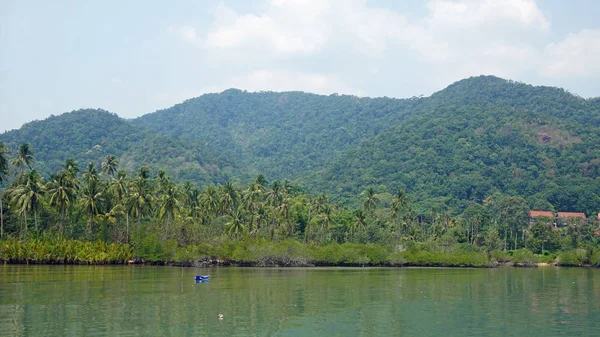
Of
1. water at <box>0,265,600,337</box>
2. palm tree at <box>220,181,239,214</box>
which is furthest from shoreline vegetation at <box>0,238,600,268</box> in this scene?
water at <box>0,265,600,337</box>

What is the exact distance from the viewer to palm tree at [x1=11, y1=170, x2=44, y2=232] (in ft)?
285

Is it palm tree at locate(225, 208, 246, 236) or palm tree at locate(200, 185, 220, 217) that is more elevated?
palm tree at locate(200, 185, 220, 217)

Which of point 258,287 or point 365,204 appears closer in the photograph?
point 258,287

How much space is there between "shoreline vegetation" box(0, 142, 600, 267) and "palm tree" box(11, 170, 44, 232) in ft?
0.63

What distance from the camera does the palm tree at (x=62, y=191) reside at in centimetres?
8919

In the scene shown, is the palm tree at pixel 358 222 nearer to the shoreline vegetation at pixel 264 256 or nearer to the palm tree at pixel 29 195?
the shoreline vegetation at pixel 264 256

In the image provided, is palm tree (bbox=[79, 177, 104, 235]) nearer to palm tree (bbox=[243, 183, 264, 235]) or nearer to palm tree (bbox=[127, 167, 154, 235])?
palm tree (bbox=[127, 167, 154, 235])

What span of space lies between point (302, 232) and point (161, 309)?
84.7m

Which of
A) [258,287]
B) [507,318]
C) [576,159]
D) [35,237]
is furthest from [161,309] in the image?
[576,159]

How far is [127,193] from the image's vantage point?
100m

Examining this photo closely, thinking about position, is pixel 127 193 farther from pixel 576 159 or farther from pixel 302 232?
pixel 576 159

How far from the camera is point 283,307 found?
144ft

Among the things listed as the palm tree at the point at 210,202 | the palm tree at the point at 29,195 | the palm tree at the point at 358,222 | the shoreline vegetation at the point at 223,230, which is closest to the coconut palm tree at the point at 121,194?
the shoreline vegetation at the point at 223,230

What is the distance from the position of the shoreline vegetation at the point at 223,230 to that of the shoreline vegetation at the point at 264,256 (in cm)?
18
